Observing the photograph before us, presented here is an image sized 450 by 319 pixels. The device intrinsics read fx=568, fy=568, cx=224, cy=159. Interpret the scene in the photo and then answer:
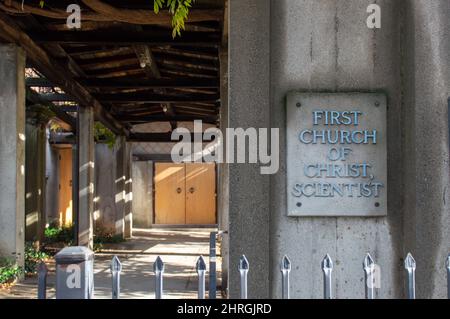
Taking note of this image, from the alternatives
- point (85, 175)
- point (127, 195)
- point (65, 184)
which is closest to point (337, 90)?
point (85, 175)

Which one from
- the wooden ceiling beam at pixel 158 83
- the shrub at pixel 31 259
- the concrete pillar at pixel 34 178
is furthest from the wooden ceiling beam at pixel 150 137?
the wooden ceiling beam at pixel 158 83

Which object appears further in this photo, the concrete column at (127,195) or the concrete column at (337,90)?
the concrete column at (127,195)

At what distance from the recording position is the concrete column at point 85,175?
12648 mm

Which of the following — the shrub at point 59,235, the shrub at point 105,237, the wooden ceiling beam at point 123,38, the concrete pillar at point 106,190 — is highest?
the wooden ceiling beam at point 123,38

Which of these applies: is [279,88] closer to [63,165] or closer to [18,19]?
[18,19]

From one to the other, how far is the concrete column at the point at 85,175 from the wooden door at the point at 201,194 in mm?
7583

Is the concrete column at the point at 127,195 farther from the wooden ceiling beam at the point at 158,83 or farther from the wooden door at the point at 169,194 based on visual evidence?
the wooden ceiling beam at the point at 158,83

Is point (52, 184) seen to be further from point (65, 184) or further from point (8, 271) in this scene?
point (8, 271)

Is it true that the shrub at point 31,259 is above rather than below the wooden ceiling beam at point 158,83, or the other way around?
below

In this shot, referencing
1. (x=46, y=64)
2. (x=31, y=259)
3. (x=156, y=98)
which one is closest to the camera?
(x=46, y=64)

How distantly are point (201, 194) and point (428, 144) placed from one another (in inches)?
652

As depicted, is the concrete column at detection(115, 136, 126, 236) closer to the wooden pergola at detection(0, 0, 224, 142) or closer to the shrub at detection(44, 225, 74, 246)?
the shrub at detection(44, 225, 74, 246)

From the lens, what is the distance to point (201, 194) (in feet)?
67.0
